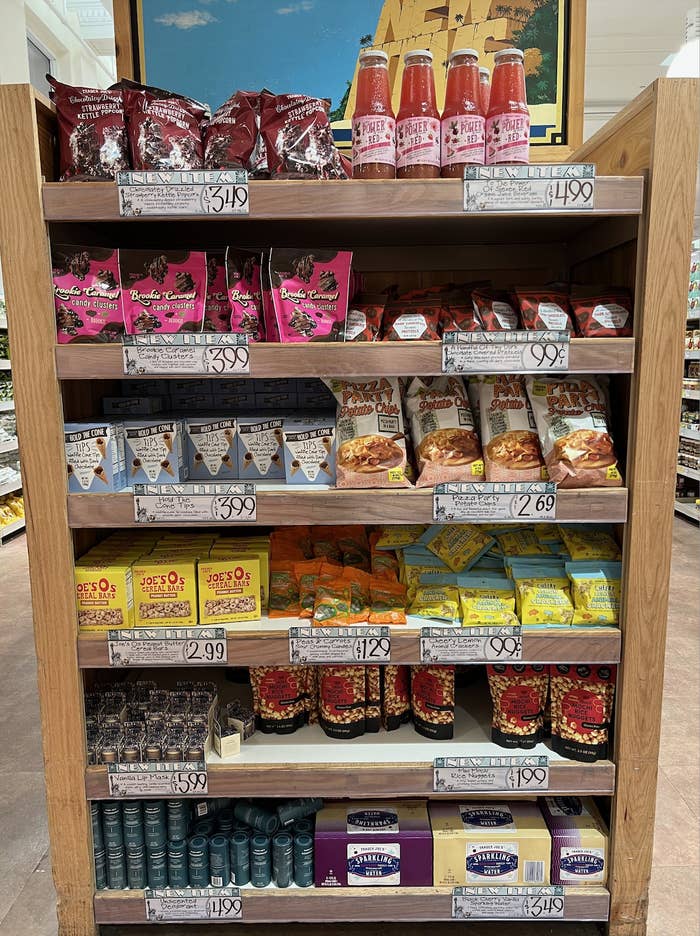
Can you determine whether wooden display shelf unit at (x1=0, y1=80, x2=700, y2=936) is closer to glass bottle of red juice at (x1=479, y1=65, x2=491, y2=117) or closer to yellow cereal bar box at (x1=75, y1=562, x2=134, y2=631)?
yellow cereal bar box at (x1=75, y1=562, x2=134, y2=631)

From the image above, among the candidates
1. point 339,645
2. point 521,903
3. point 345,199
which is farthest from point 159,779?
point 345,199

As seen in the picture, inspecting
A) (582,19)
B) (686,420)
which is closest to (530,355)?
(582,19)

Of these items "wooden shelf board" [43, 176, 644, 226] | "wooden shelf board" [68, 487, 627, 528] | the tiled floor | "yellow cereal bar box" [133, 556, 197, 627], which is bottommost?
the tiled floor

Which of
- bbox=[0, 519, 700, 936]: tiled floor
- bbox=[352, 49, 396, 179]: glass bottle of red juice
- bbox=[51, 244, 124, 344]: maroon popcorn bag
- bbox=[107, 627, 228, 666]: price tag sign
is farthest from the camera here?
bbox=[0, 519, 700, 936]: tiled floor

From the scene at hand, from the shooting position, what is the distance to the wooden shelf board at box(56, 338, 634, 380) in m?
1.54

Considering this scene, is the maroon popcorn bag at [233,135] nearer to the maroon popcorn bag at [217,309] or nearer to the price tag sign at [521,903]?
the maroon popcorn bag at [217,309]

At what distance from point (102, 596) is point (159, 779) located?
461 millimetres

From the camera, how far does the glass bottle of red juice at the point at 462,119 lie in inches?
57.9

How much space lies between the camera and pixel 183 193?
1.49 metres

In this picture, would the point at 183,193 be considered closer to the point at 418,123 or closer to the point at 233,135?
the point at 233,135

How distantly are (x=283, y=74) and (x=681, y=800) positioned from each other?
266cm

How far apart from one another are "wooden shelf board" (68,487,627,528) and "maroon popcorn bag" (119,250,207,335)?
39cm

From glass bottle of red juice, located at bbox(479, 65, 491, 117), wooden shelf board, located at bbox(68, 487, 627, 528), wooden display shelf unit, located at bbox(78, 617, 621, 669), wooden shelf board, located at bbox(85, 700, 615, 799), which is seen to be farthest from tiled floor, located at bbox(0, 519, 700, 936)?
glass bottle of red juice, located at bbox(479, 65, 491, 117)

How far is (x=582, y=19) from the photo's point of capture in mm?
2037
